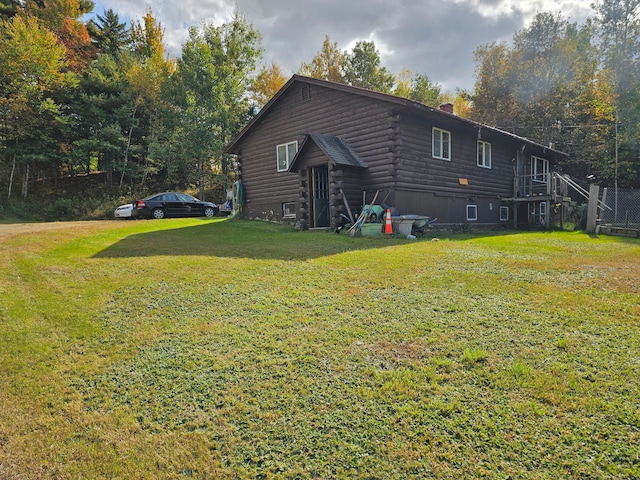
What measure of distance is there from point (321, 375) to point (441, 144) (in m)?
13.5

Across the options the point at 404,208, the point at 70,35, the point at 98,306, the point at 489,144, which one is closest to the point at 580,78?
the point at 489,144

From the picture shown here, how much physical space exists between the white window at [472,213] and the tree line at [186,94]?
469 inches

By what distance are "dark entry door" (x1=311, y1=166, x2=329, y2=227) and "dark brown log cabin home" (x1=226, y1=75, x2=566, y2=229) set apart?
0.13ft

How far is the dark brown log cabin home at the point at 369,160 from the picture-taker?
13.0 meters

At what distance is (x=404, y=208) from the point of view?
13.2 m

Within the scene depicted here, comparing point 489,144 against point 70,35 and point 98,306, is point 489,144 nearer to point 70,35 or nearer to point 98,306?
point 98,306

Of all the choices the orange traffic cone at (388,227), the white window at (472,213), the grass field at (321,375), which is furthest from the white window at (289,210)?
the grass field at (321,375)

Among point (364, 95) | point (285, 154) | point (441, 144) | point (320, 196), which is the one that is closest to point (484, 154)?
point (441, 144)

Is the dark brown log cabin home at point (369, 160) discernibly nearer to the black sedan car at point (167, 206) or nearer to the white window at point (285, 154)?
the white window at point (285, 154)

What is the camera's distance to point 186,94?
2781 cm

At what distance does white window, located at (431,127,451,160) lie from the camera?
568 inches

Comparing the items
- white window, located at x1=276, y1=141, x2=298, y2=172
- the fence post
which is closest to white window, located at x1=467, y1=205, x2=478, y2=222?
the fence post

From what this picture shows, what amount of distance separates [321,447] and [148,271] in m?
4.99

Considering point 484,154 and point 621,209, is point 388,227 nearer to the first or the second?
point 484,154
